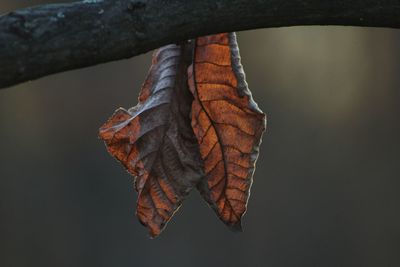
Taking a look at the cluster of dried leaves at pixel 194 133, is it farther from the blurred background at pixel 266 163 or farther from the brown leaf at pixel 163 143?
the blurred background at pixel 266 163

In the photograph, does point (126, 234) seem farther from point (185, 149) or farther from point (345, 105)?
point (185, 149)

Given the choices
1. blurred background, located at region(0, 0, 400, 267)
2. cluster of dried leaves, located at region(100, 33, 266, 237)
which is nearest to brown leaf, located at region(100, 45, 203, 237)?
cluster of dried leaves, located at region(100, 33, 266, 237)

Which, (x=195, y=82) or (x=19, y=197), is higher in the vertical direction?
(x=19, y=197)

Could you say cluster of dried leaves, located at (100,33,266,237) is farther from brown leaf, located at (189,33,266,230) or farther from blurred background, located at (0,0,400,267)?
blurred background, located at (0,0,400,267)

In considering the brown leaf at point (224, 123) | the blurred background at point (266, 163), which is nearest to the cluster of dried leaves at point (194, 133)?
the brown leaf at point (224, 123)

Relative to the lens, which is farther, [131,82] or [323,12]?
[131,82]

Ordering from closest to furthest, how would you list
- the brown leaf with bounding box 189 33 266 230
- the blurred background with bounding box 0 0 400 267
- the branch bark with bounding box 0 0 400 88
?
1. the branch bark with bounding box 0 0 400 88
2. the brown leaf with bounding box 189 33 266 230
3. the blurred background with bounding box 0 0 400 267

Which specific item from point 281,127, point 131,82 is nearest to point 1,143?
point 131,82

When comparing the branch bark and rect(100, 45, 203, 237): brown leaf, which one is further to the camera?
rect(100, 45, 203, 237): brown leaf
